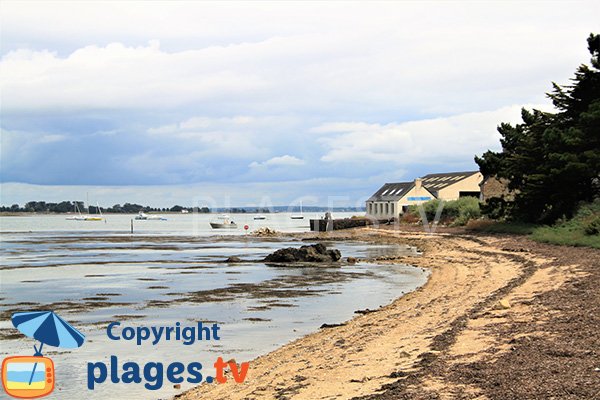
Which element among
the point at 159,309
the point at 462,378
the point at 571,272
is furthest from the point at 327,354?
the point at 571,272

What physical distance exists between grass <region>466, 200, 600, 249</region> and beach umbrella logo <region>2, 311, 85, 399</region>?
2232 cm

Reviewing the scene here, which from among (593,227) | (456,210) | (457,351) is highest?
(456,210)

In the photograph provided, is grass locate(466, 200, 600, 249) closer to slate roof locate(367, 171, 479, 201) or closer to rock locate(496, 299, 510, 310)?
rock locate(496, 299, 510, 310)

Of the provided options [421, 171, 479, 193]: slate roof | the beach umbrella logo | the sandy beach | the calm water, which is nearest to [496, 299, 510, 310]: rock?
the sandy beach

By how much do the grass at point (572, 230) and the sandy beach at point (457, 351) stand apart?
11.9 metres

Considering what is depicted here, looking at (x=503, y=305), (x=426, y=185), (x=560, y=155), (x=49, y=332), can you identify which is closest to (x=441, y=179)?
(x=426, y=185)

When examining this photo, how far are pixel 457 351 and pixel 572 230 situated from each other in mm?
27535

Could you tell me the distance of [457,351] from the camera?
1052cm

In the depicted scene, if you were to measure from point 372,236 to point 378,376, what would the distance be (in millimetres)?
57721

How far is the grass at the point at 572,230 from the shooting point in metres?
31.5

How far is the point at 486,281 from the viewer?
2200cm

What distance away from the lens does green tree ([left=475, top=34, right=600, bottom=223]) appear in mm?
35688

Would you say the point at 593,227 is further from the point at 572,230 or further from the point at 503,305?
the point at 503,305

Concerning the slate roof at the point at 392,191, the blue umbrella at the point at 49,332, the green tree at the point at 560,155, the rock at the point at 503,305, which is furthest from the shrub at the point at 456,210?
the blue umbrella at the point at 49,332
